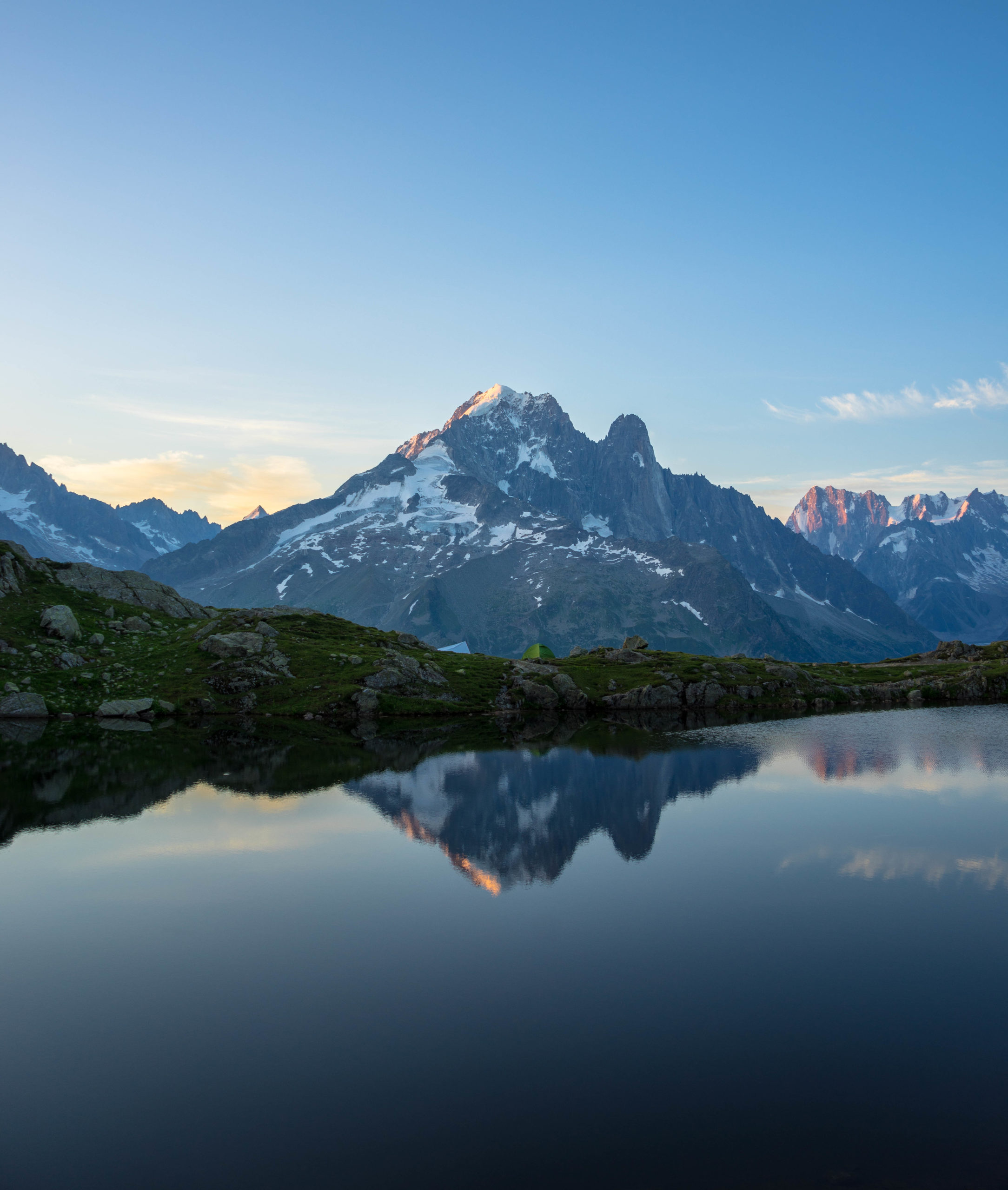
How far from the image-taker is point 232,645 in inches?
4966

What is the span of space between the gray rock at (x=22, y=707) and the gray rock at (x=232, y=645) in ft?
84.7

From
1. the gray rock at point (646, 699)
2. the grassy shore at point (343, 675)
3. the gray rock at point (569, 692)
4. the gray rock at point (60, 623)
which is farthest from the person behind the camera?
the gray rock at point (646, 699)

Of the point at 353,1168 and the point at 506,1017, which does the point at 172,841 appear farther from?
the point at 353,1168

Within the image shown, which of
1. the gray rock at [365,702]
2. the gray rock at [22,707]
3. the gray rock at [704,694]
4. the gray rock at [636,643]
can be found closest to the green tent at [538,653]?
the gray rock at [636,643]

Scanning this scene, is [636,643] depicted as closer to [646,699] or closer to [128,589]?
[646,699]

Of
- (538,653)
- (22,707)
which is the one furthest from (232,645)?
(538,653)

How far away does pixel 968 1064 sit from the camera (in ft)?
88.0

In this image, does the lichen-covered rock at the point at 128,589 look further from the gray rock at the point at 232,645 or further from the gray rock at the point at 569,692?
the gray rock at the point at 569,692

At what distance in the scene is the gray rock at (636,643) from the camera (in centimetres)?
17612

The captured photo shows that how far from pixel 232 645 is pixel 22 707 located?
30754 mm

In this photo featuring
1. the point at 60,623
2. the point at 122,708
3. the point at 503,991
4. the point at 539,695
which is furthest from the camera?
the point at 539,695

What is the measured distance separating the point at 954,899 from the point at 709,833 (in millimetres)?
17329

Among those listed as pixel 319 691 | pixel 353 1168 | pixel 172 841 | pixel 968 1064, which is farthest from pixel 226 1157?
pixel 319 691

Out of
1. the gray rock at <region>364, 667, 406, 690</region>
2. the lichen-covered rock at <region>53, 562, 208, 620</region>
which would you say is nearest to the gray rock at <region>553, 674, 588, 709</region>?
the gray rock at <region>364, 667, 406, 690</region>
